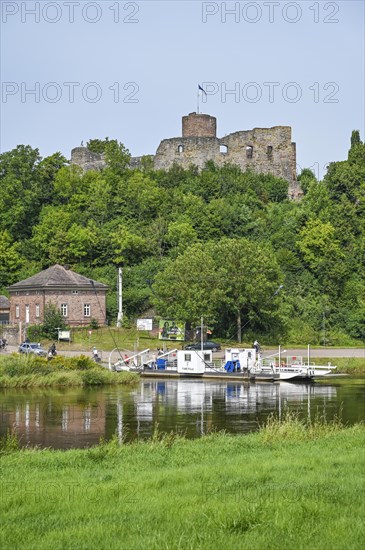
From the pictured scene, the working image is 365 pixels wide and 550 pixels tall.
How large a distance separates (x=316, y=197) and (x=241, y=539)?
6510 centimetres

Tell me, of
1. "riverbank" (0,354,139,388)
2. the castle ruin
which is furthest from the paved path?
the castle ruin

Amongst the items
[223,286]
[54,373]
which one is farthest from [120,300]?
[54,373]

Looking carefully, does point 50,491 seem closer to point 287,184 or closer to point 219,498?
point 219,498

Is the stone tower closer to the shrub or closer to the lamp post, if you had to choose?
the lamp post

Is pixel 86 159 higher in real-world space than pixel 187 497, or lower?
higher

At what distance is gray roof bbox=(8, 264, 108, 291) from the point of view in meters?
61.7

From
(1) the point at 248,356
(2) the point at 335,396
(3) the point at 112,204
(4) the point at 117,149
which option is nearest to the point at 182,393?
(2) the point at 335,396

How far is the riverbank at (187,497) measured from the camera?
8.43 meters

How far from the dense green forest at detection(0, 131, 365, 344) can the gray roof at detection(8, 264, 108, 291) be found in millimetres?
2725

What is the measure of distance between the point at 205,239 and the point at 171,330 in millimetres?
14669

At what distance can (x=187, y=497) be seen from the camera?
10.8m

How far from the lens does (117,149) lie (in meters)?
84.4

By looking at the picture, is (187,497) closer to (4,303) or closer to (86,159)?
(4,303)

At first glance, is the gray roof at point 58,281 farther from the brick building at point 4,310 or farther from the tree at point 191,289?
the tree at point 191,289
